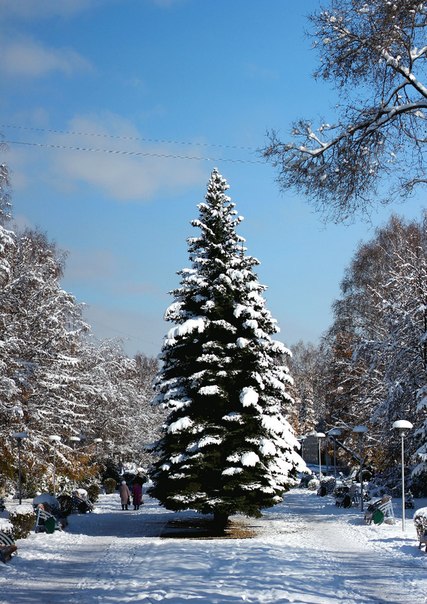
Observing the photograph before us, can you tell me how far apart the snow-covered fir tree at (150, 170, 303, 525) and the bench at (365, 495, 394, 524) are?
9.12ft

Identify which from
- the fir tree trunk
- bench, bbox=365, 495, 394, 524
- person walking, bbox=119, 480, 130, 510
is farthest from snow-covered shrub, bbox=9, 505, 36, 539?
person walking, bbox=119, 480, 130, 510

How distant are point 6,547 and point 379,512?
38.6 ft

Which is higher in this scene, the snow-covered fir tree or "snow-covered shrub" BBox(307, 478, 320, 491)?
the snow-covered fir tree

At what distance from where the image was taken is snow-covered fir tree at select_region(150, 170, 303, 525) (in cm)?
1969

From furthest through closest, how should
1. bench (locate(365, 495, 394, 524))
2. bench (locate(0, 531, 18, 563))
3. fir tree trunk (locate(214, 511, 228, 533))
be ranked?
bench (locate(365, 495, 394, 524)) → fir tree trunk (locate(214, 511, 228, 533)) → bench (locate(0, 531, 18, 563))

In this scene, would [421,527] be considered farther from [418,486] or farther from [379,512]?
[418,486]

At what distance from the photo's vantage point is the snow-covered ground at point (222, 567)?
11.0 m

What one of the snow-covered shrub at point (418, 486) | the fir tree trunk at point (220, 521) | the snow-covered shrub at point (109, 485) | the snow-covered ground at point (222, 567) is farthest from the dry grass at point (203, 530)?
the snow-covered shrub at point (109, 485)

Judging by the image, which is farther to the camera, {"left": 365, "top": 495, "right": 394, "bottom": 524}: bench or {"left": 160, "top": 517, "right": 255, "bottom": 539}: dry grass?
{"left": 365, "top": 495, "right": 394, "bottom": 524}: bench

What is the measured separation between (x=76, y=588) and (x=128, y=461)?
1851 inches

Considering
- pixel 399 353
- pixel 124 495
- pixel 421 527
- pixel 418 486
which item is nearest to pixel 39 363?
pixel 124 495

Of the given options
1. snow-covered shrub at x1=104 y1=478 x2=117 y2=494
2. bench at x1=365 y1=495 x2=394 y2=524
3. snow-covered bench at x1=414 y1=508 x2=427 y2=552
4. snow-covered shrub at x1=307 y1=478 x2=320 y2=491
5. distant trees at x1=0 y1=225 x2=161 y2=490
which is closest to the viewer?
snow-covered bench at x1=414 y1=508 x2=427 y2=552

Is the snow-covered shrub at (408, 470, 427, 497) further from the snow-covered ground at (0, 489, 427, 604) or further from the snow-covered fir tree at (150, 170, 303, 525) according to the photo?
the snow-covered fir tree at (150, 170, 303, 525)

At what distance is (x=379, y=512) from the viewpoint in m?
22.1
